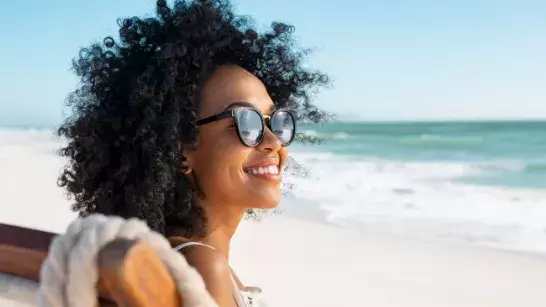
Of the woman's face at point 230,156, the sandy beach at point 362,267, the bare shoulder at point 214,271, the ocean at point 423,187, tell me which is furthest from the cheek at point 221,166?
the sandy beach at point 362,267

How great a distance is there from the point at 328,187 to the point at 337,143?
18.8m

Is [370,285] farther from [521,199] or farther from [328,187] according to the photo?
[521,199]

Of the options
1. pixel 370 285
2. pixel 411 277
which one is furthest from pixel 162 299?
pixel 411 277

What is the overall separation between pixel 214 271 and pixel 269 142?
557 millimetres

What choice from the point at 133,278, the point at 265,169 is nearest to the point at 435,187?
the point at 265,169

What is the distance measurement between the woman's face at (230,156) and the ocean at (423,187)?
844mm

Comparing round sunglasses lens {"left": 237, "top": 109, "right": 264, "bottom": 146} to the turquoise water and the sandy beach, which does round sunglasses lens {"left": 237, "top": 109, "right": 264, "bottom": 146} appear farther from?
the turquoise water

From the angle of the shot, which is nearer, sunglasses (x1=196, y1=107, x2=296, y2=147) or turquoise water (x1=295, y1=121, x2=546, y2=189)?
sunglasses (x1=196, y1=107, x2=296, y2=147)

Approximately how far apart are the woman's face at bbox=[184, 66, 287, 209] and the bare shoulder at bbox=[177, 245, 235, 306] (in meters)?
0.35

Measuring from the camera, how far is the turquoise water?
19.6 meters

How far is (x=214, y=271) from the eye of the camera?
1652 millimetres

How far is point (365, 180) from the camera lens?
52.7ft

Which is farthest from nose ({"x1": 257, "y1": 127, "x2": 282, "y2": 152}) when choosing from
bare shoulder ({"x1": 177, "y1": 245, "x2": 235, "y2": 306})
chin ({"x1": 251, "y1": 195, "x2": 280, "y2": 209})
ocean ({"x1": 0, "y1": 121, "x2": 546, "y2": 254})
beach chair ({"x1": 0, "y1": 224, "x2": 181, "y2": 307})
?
beach chair ({"x1": 0, "y1": 224, "x2": 181, "y2": 307})

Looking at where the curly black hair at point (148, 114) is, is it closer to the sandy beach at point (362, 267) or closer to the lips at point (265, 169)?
the lips at point (265, 169)
